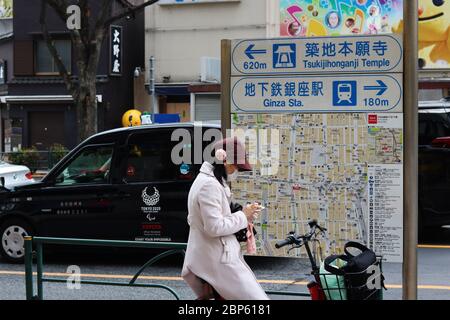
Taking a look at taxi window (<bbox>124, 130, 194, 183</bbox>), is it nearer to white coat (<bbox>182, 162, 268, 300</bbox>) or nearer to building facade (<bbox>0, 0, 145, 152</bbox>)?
white coat (<bbox>182, 162, 268, 300</bbox>)

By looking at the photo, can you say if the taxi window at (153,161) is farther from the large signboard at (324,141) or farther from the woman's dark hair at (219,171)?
the woman's dark hair at (219,171)

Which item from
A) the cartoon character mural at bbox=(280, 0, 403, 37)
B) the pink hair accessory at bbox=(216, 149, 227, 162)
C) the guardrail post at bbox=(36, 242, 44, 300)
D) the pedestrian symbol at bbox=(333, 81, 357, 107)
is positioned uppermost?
the cartoon character mural at bbox=(280, 0, 403, 37)

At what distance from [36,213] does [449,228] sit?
7.33 meters

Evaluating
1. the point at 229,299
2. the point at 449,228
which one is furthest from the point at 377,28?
the point at 229,299

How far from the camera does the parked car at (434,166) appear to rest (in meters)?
10.5

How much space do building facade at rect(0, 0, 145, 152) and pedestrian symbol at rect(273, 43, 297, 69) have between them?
22937 mm

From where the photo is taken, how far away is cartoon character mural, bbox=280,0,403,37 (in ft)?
82.9

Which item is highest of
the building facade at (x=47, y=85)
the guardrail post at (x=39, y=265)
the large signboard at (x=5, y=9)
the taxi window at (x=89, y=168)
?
the large signboard at (x=5, y=9)

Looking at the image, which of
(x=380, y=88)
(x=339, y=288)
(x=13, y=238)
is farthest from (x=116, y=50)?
(x=339, y=288)

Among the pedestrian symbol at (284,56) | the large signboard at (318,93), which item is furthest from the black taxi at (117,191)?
the pedestrian symbol at (284,56)

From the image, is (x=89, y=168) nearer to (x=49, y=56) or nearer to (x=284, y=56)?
(x=284, y=56)

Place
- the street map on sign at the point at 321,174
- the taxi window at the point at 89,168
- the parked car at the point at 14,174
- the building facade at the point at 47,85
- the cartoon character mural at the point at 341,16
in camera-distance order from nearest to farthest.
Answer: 1. the street map on sign at the point at 321,174
2. the taxi window at the point at 89,168
3. the parked car at the point at 14,174
4. the cartoon character mural at the point at 341,16
5. the building facade at the point at 47,85

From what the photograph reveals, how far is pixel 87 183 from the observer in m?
9.28

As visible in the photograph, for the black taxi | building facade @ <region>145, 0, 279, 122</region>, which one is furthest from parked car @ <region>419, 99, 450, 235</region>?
building facade @ <region>145, 0, 279, 122</region>
